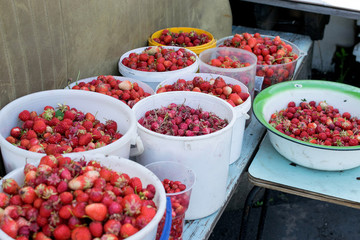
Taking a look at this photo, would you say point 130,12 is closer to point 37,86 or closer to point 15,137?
point 37,86

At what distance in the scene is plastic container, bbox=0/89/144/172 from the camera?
48.3 inches

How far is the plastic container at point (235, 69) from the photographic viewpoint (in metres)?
1.94

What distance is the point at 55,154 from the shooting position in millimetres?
1160

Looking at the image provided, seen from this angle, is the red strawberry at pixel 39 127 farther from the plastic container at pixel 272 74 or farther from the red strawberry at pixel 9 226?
the plastic container at pixel 272 74

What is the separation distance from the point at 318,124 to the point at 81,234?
1320 millimetres

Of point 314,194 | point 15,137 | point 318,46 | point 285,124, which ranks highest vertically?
point 15,137

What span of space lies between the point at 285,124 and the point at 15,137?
117 cm

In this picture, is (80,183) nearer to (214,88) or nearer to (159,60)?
(214,88)

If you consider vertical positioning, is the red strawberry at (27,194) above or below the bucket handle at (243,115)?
above

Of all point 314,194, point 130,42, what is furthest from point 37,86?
point 314,194

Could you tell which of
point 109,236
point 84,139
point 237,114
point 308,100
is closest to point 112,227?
point 109,236

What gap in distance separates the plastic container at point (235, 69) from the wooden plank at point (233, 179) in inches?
8.0

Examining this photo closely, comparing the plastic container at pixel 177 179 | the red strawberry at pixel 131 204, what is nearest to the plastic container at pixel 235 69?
the plastic container at pixel 177 179

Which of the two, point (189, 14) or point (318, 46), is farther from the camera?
point (318, 46)
